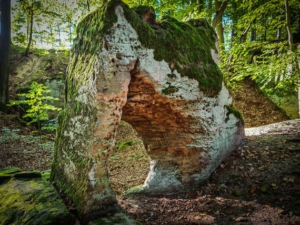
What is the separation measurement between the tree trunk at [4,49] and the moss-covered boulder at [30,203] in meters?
8.99

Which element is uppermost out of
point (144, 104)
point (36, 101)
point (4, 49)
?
point (4, 49)

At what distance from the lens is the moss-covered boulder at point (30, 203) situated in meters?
2.27

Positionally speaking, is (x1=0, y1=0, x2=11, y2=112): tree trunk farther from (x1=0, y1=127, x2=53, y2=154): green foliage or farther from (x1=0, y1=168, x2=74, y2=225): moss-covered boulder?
(x1=0, y1=168, x2=74, y2=225): moss-covered boulder

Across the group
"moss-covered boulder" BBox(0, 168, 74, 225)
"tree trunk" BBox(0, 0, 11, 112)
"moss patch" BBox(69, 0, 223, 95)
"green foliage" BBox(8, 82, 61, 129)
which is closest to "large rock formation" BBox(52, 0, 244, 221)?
"moss patch" BBox(69, 0, 223, 95)

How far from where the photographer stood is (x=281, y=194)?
3.27 meters

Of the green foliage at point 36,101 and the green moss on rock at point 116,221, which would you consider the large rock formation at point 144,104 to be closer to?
the green moss on rock at point 116,221

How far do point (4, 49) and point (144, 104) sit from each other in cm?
1082

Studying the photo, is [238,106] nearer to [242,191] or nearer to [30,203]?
[242,191]

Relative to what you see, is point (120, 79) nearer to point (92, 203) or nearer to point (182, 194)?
point (92, 203)

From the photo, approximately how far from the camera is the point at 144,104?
3.76 m

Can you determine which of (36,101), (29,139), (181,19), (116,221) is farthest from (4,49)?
(116,221)

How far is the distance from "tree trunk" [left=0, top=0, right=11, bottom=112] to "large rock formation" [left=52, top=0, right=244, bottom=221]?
918cm

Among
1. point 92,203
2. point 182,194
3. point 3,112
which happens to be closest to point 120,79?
point 92,203

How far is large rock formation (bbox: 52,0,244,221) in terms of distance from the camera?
9.18ft
